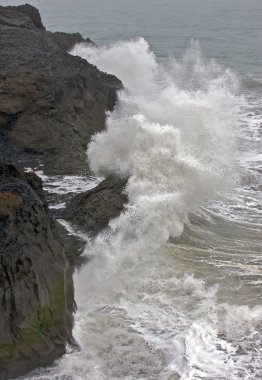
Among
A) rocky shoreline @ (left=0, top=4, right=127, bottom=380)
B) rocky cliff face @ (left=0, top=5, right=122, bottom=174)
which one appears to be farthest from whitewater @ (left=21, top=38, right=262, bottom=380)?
rocky cliff face @ (left=0, top=5, right=122, bottom=174)

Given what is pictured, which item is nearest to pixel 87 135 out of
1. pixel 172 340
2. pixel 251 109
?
pixel 172 340

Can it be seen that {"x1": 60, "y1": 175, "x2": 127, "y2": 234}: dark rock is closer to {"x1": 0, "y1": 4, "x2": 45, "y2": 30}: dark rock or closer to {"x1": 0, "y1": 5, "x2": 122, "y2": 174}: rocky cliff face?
{"x1": 0, "y1": 5, "x2": 122, "y2": 174}: rocky cliff face

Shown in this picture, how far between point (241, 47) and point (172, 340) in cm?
2475

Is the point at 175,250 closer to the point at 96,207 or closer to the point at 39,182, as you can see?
the point at 96,207

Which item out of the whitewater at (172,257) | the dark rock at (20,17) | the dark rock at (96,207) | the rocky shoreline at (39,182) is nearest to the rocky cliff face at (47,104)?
the rocky shoreline at (39,182)

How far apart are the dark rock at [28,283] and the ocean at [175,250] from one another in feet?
0.83

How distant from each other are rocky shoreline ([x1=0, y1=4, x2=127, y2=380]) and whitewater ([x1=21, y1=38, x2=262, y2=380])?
31 cm

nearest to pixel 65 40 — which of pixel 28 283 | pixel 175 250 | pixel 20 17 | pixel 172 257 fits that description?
pixel 20 17

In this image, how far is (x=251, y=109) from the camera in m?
19.1

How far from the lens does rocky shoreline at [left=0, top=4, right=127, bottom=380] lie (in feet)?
21.2

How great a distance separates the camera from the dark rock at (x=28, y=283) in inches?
250

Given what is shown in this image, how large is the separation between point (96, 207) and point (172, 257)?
1507 millimetres

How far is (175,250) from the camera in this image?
952 cm

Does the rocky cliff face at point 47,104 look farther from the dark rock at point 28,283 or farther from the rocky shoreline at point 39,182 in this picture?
the dark rock at point 28,283
